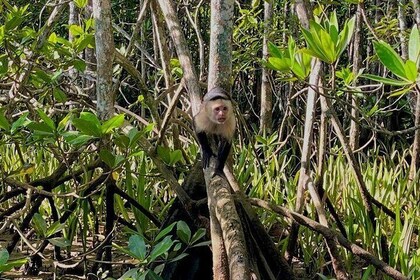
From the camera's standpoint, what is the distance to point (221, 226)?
6.53 ft

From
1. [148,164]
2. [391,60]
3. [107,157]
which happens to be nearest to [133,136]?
[107,157]

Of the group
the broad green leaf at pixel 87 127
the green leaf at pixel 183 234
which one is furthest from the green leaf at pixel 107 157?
the green leaf at pixel 183 234

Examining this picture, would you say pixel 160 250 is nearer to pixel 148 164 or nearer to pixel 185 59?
pixel 185 59

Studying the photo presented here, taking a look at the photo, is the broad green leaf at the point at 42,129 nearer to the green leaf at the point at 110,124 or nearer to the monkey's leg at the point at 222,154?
the green leaf at the point at 110,124

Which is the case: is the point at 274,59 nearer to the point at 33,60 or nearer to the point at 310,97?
the point at 310,97

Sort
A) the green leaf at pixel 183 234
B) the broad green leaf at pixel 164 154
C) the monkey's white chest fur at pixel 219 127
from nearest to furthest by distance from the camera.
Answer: the green leaf at pixel 183 234 → the broad green leaf at pixel 164 154 → the monkey's white chest fur at pixel 219 127

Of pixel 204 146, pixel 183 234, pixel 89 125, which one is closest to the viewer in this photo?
pixel 89 125

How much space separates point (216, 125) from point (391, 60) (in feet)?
5.33

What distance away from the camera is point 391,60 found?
1.48m

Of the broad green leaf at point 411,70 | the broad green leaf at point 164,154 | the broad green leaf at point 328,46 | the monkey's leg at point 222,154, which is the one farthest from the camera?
the broad green leaf at point 164,154

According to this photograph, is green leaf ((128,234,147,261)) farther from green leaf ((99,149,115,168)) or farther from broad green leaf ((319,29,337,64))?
broad green leaf ((319,29,337,64))

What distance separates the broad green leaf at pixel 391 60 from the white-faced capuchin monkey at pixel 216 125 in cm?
93

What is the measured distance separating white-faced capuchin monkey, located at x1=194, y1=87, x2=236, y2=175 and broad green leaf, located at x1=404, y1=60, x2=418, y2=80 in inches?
39.7

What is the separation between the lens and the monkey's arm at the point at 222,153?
2.55m
